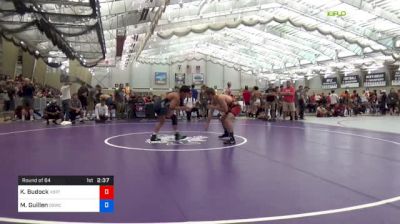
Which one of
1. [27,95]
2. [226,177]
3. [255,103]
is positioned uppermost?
[27,95]

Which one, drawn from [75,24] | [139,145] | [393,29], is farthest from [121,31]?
[393,29]

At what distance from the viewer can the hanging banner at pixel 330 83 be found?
43.4 meters

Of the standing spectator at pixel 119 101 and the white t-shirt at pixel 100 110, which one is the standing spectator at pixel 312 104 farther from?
the white t-shirt at pixel 100 110

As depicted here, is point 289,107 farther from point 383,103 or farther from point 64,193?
point 64,193

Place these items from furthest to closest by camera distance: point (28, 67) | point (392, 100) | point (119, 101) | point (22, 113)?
point (392, 100) < point (28, 67) < point (119, 101) < point (22, 113)

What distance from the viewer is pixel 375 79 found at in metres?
37.2

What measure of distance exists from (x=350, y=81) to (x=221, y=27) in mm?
24796

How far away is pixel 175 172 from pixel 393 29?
2725 centimetres

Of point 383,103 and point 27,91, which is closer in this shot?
point 27,91

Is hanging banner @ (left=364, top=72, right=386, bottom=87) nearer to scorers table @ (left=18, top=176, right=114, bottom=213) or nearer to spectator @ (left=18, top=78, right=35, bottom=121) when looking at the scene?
spectator @ (left=18, top=78, right=35, bottom=121)

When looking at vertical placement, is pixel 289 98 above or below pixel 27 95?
below

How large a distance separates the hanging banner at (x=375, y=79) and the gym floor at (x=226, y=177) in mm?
31108

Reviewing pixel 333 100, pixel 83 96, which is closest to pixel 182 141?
pixel 83 96

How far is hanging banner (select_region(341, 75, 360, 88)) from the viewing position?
1569 inches
